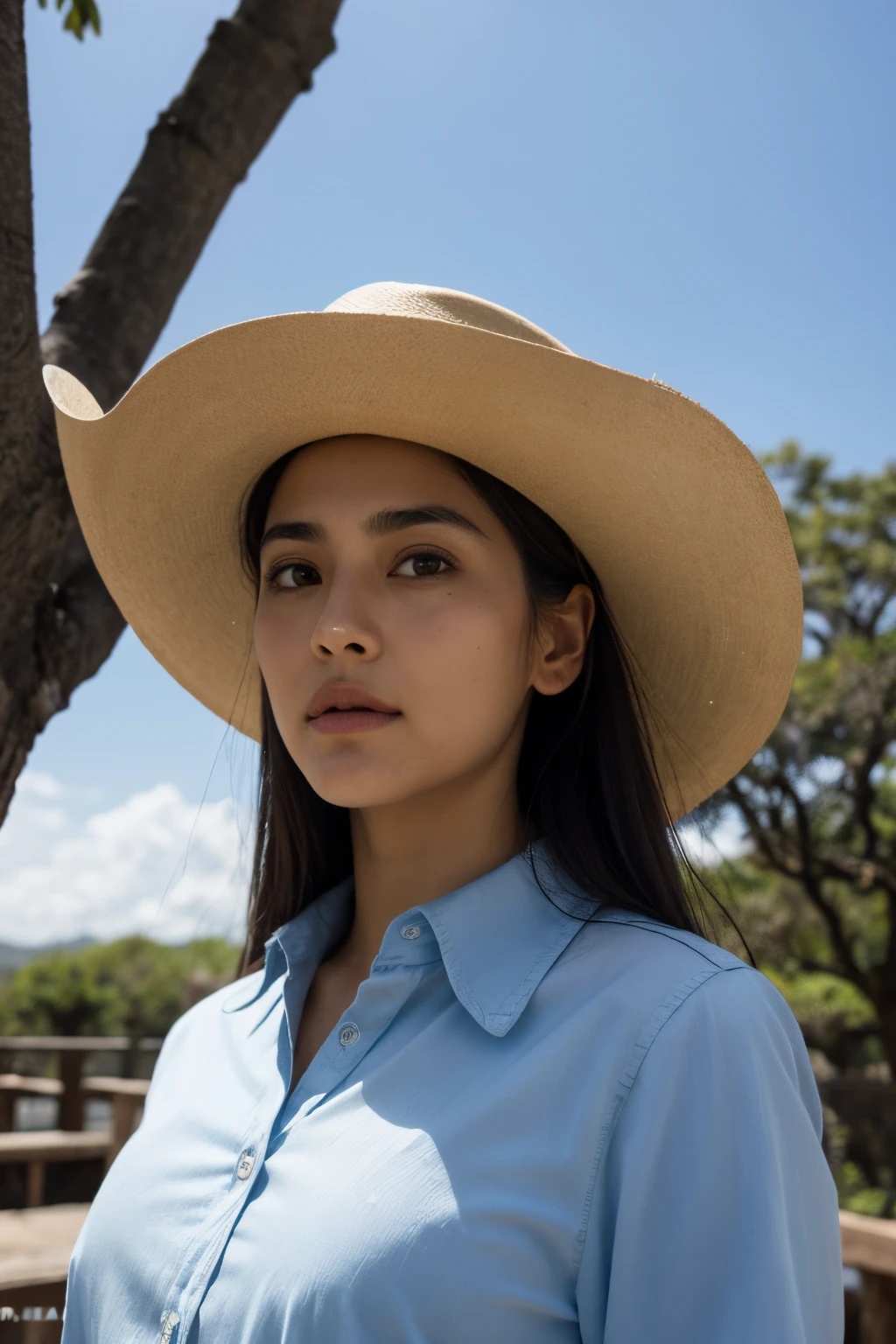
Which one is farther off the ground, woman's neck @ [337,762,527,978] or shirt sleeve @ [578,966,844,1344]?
woman's neck @ [337,762,527,978]

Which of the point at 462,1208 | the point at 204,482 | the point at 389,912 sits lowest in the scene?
the point at 462,1208

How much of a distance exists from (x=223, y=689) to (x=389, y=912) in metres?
0.66

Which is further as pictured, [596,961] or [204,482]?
[204,482]

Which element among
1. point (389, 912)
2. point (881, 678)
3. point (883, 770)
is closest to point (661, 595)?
point (389, 912)

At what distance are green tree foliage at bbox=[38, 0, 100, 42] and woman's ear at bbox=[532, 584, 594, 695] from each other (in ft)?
5.24

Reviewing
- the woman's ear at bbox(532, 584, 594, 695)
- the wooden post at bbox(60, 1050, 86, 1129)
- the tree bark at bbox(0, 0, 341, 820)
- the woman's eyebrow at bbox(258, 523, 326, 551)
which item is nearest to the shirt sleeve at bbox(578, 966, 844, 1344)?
the woman's ear at bbox(532, 584, 594, 695)

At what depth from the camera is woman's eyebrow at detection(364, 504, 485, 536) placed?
4.60ft

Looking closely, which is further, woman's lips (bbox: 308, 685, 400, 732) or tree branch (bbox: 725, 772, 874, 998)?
tree branch (bbox: 725, 772, 874, 998)

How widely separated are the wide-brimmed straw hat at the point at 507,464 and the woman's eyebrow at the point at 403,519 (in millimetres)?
107

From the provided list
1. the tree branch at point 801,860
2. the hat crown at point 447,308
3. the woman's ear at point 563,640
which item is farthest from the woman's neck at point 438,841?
the tree branch at point 801,860

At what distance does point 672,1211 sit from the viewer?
3.23 feet

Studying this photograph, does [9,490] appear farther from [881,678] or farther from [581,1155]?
[881,678]

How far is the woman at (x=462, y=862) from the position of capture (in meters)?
1.00

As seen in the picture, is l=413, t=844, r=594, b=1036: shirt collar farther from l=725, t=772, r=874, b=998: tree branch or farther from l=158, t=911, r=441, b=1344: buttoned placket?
l=725, t=772, r=874, b=998: tree branch
